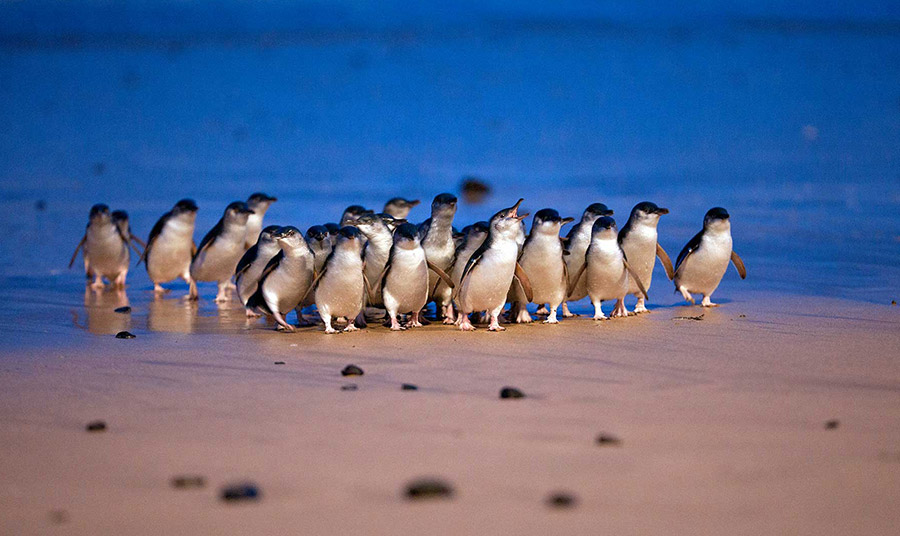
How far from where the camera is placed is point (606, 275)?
686 centimetres

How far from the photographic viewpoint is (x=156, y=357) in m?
5.39

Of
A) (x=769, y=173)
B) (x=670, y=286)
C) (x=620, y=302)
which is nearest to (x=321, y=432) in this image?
(x=620, y=302)

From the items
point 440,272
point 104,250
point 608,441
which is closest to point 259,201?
point 104,250

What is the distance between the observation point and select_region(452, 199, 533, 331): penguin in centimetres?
636

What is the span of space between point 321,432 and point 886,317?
4230mm

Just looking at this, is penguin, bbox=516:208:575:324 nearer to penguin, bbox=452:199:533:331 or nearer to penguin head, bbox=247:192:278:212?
penguin, bbox=452:199:533:331

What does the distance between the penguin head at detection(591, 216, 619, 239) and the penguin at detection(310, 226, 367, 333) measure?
1.61 metres

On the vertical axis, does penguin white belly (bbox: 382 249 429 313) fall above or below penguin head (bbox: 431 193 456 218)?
below

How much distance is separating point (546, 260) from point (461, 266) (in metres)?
0.60

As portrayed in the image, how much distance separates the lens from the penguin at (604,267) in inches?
269

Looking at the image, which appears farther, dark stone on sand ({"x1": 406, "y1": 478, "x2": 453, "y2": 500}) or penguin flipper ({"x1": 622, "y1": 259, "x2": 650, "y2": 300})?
penguin flipper ({"x1": 622, "y1": 259, "x2": 650, "y2": 300})

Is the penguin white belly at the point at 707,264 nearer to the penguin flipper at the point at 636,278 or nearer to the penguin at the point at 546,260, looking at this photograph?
the penguin flipper at the point at 636,278

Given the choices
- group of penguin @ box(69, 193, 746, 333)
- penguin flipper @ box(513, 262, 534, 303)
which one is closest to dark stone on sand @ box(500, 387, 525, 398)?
group of penguin @ box(69, 193, 746, 333)

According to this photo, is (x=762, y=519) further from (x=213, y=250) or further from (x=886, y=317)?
(x=213, y=250)
